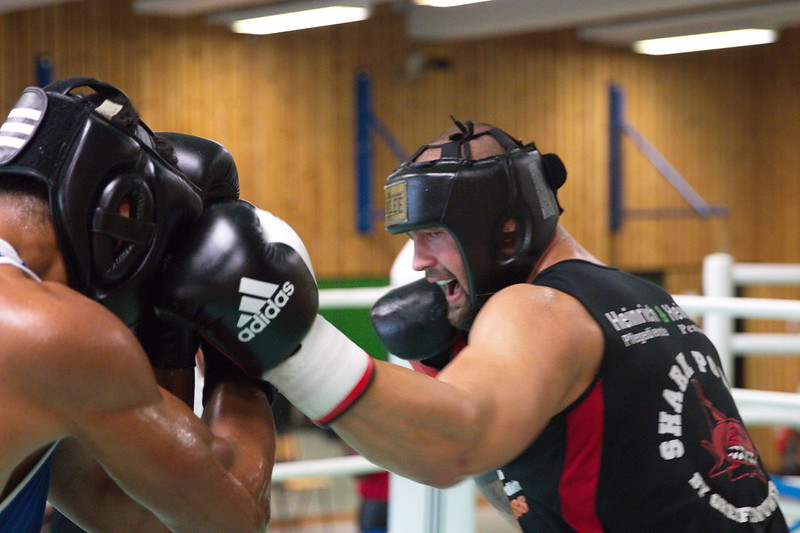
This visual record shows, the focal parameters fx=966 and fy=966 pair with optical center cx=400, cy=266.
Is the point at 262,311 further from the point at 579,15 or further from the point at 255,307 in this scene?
the point at 579,15

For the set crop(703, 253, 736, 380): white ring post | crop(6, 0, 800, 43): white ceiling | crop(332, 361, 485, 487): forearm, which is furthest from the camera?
crop(6, 0, 800, 43): white ceiling

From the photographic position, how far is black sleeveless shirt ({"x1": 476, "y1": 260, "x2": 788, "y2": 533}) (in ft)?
5.57

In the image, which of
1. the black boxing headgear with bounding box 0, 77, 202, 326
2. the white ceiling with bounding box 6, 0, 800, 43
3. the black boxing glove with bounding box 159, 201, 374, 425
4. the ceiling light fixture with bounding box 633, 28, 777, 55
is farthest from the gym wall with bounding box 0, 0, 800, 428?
the black boxing glove with bounding box 159, 201, 374, 425

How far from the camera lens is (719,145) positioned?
11359 millimetres

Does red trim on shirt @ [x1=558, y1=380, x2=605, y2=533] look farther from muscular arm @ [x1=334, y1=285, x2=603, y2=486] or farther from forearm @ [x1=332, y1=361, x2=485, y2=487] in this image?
forearm @ [x1=332, y1=361, x2=485, y2=487]

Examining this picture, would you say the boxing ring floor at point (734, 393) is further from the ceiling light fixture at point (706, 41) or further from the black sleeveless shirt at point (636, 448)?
the ceiling light fixture at point (706, 41)

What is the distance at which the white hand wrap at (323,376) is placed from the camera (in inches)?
55.0

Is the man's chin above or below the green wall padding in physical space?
above

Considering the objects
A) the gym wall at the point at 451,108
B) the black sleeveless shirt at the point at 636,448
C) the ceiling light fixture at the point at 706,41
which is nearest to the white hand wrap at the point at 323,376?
the black sleeveless shirt at the point at 636,448

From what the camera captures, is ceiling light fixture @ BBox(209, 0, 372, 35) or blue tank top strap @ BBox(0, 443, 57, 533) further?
ceiling light fixture @ BBox(209, 0, 372, 35)

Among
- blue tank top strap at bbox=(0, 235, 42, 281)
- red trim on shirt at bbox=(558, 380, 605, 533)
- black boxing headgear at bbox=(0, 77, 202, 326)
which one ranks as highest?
black boxing headgear at bbox=(0, 77, 202, 326)

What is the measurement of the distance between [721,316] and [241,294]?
2237mm

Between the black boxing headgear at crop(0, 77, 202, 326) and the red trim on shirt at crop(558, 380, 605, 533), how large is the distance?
0.76 metres

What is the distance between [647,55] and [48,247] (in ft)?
33.8
